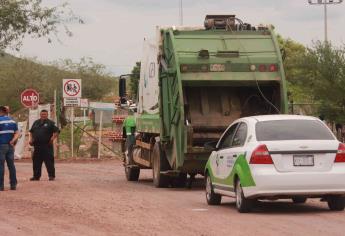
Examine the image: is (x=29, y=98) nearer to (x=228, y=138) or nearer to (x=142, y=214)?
(x=228, y=138)

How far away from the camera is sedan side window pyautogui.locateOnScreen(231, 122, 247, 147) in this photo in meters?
14.9

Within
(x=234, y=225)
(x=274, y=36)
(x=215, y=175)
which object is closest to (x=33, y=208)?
(x=215, y=175)

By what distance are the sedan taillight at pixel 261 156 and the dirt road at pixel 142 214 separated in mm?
846

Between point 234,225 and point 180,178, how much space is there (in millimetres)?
8932

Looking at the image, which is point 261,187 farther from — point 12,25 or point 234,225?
point 12,25

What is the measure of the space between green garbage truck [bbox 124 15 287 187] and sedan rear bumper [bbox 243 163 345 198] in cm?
542

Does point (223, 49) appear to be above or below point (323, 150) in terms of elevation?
above

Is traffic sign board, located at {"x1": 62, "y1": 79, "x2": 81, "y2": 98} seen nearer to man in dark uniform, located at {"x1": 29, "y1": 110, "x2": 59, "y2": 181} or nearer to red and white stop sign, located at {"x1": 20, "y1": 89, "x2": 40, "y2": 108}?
red and white stop sign, located at {"x1": 20, "y1": 89, "x2": 40, "y2": 108}

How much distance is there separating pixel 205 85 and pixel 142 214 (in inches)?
254

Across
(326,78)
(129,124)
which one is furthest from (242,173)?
(326,78)

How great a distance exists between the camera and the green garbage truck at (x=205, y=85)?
65.1 ft

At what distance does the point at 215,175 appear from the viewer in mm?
16031

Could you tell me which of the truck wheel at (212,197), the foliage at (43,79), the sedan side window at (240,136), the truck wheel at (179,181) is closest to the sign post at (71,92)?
the truck wheel at (179,181)

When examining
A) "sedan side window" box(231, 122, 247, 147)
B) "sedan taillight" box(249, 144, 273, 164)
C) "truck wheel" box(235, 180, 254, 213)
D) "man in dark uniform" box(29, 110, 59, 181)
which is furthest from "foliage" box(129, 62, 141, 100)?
"sedan taillight" box(249, 144, 273, 164)
